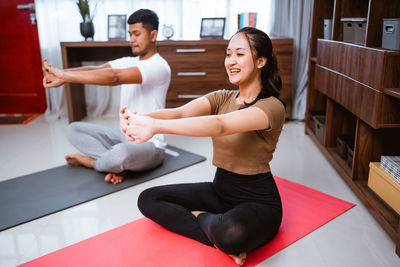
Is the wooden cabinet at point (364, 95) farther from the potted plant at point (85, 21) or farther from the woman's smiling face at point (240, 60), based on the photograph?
the potted plant at point (85, 21)

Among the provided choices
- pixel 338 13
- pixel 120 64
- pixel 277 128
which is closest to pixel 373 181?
pixel 277 128

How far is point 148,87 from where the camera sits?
2232 mm

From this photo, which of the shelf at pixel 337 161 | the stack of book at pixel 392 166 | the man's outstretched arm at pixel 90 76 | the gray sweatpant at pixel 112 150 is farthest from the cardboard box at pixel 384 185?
the man's outstretched arm at pixel 90 76

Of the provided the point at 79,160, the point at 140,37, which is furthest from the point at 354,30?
the point at 79,160

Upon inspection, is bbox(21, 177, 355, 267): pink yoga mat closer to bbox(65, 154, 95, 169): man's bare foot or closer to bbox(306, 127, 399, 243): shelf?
bbox(306, 127, 399, 243): shelf

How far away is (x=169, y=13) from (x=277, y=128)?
2.58m

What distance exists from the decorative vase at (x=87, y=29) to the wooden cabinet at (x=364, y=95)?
2019 mm

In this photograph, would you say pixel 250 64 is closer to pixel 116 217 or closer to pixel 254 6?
pixel 116 217

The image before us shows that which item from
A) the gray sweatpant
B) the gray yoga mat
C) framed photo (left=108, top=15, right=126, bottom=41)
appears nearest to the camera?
the gray yoga mat

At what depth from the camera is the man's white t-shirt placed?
2143mm

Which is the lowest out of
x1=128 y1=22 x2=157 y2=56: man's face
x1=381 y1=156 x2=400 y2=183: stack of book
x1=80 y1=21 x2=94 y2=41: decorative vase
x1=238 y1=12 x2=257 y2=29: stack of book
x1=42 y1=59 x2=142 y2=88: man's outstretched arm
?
x1=381 y1=156 x2=400 y2=183: stack of book

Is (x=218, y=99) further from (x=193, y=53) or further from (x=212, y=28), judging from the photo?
(x=212, y=28)

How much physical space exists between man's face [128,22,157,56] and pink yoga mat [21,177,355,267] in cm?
101

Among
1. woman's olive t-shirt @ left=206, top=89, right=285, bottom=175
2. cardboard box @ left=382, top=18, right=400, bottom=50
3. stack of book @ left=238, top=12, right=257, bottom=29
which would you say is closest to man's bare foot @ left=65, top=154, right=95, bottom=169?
woman's olive t-shirt @ left=206, top=89, right=285, bottom=175
